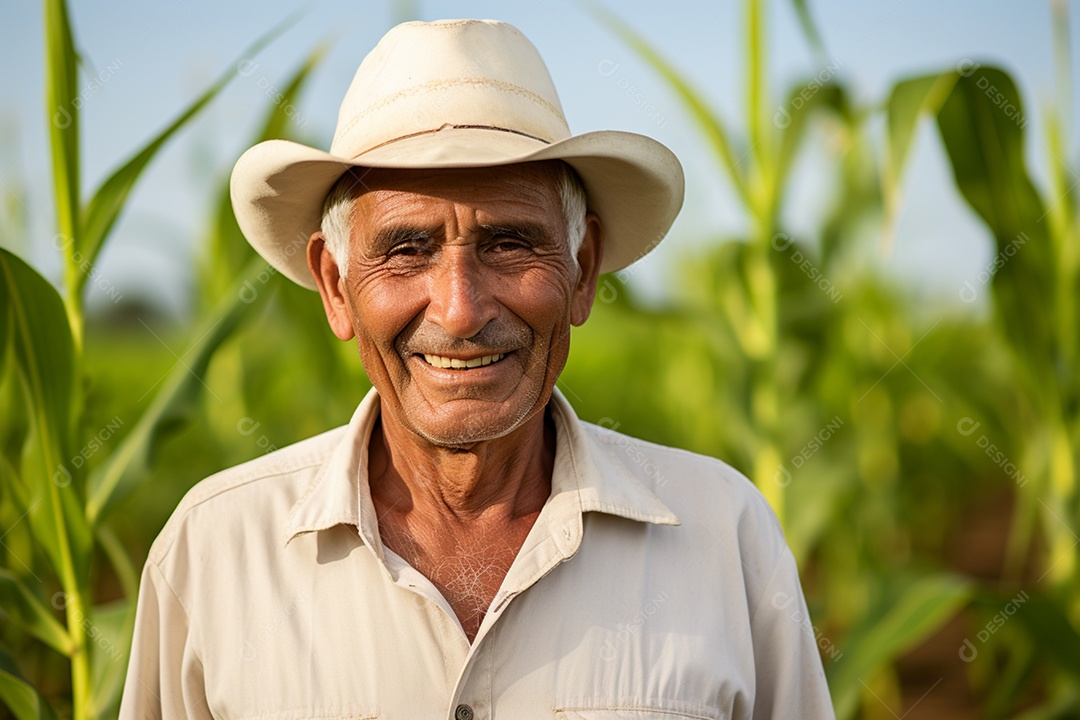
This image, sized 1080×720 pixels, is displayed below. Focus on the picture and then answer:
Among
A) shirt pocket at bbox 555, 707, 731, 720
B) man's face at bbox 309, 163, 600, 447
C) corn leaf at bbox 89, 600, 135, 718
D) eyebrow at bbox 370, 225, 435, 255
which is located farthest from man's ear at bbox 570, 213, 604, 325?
corn leaf at bbox 89, 600, 135, 718

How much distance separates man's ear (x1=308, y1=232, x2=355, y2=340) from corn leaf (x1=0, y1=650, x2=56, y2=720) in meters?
0.77

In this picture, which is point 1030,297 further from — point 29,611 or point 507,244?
point 29,611

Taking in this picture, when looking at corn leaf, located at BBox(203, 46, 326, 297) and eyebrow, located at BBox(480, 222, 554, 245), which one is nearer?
eyebrow, located at BBox(480, 222, 554, 245)

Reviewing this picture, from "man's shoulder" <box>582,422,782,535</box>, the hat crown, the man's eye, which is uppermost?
the hat crown

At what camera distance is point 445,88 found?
1445mm

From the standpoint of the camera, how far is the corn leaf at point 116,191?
1.75 meters

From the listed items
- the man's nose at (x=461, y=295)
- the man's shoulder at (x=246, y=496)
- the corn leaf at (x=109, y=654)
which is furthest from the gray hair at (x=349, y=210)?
the corn leaf at (x=109, y=654)

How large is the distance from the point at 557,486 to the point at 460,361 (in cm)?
24

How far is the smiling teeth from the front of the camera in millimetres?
1405

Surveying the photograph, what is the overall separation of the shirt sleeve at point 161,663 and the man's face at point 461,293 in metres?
0.41

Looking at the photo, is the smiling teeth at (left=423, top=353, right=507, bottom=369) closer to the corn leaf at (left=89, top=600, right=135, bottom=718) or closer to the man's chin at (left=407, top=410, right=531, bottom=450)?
the man's chin at (left=407, top=410, right=531, bottom=450)

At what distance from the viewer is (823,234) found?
9.27 ft

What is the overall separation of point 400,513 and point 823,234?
1.70 m

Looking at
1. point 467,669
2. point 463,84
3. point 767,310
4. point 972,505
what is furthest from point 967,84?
point 972,505
